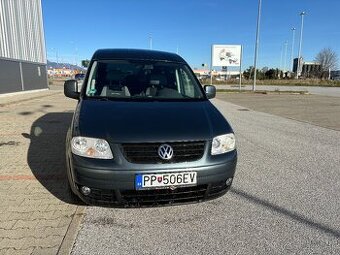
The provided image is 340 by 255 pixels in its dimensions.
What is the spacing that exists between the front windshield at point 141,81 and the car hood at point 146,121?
0.39 meters

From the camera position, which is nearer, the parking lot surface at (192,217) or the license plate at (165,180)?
the parking lot surface at (192,217)

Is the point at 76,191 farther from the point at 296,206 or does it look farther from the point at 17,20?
the point at 17,20

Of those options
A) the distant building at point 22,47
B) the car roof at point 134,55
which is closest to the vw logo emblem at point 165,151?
the car roof at point 134,55

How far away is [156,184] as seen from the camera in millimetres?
3332

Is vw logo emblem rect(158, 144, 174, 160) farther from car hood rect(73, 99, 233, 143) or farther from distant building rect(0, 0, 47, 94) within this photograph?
distant building rect(0, 0, 47, 94)

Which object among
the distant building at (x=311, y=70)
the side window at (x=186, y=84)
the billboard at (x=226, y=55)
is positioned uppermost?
the billboard at (x=226, y=55)

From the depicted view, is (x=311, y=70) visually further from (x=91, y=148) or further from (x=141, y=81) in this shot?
(x=91, y=148)

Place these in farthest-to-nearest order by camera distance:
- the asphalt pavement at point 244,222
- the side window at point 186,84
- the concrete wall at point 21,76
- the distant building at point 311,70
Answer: the distant building at point 311,70
the concrete wall at point 21,76
the side window at point 186,84
the asphalt pavement at point 244,222

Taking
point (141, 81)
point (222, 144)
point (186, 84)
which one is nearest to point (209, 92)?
point (186, 84)

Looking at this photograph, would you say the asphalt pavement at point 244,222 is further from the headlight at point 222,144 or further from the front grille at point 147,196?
the headlight at point 222,144

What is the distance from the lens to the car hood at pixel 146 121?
3408 mm

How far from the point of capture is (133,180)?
3279 mm

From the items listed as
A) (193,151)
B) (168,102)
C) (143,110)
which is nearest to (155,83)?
(168,102)

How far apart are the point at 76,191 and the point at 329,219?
2.74 meters
